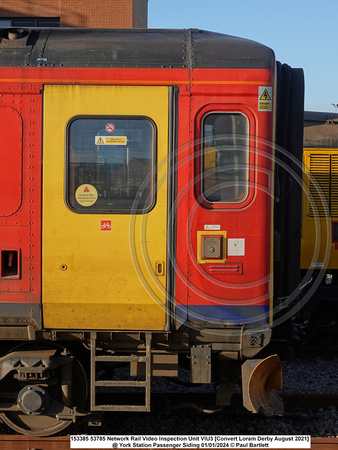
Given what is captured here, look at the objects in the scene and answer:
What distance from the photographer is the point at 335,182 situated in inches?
368

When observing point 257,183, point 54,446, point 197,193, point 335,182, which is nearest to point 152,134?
point 197,193

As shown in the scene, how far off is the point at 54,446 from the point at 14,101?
126 inches

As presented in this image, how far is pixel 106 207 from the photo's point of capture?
15.6 feet

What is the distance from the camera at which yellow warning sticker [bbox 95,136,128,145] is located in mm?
4750

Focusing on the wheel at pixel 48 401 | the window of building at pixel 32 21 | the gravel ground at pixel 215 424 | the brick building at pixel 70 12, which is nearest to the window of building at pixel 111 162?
the wheel at pixel 48 401

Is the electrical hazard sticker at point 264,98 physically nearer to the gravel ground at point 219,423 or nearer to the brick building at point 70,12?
the gravel ground at point 219,423

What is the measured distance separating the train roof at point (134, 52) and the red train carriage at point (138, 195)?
0.01 metres

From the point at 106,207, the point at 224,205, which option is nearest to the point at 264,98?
the point at 224,205

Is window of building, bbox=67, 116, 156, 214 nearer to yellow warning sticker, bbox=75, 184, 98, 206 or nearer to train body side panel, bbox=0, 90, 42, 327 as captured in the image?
yellow warning sticker, bbox=75, 184, 98, 206

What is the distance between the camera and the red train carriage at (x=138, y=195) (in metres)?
4.72

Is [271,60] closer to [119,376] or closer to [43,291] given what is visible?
[43,291]

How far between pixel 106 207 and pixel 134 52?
1.43 m

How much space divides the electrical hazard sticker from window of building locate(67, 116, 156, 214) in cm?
97

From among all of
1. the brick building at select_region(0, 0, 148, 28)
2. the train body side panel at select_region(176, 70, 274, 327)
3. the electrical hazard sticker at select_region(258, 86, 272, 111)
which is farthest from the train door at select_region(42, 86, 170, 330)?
the brick building at select_region(0, 0, 148, 28)
